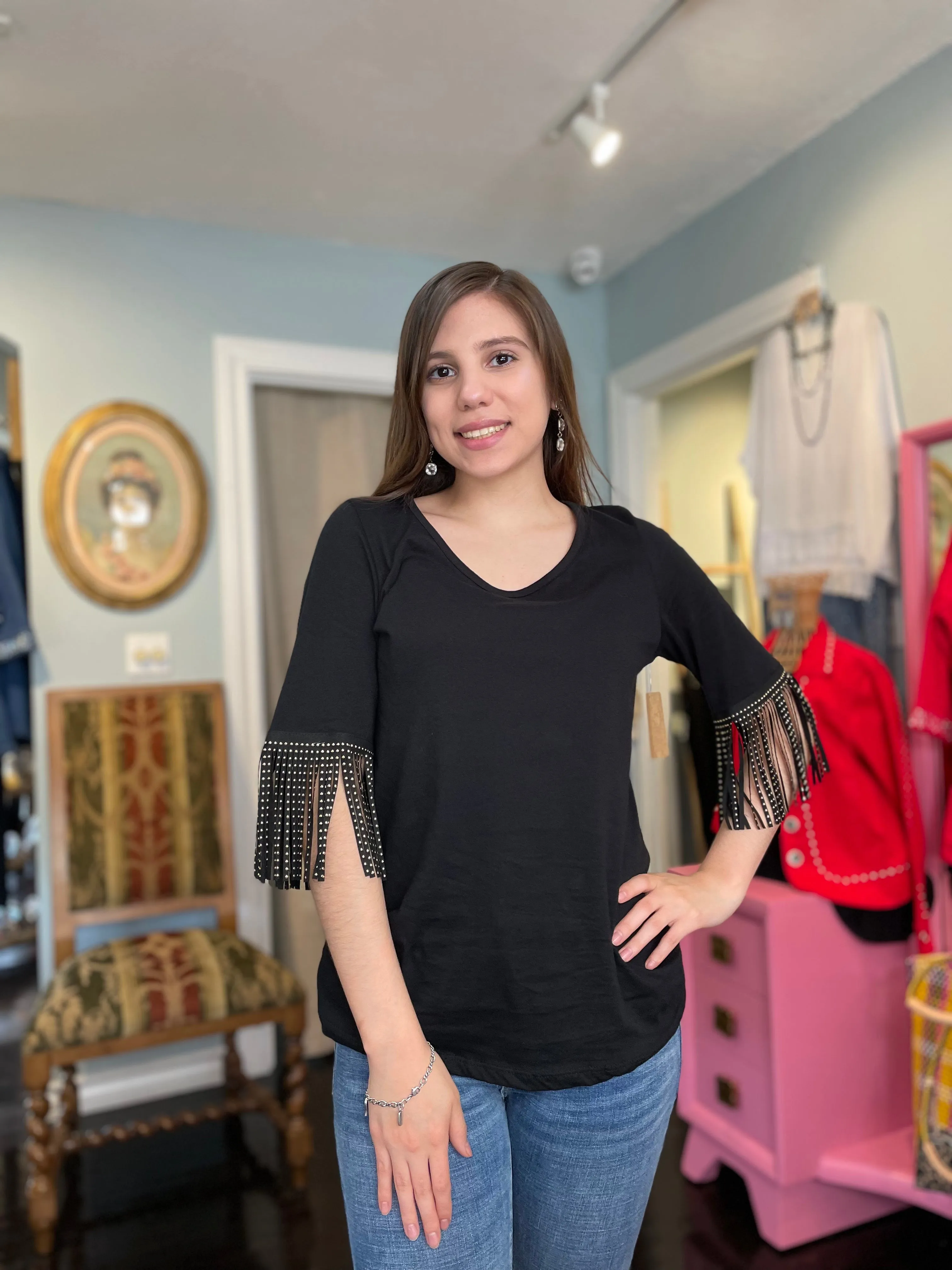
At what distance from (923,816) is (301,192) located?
2.13 metres

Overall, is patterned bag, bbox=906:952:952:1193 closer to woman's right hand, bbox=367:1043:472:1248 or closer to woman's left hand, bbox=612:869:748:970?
woman's left hand, bbox=612:869:748:970

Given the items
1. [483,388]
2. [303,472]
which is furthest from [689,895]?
[303,472]

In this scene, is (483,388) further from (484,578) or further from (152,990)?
(152,990)

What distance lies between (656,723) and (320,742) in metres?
0.41

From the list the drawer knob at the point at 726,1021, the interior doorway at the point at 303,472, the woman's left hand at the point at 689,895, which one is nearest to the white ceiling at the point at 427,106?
the interior doorway at the point at 303,472

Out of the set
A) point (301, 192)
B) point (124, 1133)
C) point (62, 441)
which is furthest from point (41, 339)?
point (124, 1133)

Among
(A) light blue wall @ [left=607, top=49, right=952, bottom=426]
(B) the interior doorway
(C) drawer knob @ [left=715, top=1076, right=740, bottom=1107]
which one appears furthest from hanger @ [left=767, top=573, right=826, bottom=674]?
(B) the interior doorway

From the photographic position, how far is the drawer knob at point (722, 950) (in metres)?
1.98

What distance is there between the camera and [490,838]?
824mm

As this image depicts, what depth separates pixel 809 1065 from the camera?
187 centimetres

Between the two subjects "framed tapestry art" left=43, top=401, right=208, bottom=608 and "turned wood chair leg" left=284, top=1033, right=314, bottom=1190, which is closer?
"turned wood chair leg" left=284, top=1033, right=314, bottom=1190

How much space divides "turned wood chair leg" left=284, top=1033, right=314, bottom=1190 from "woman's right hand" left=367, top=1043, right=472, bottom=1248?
1484 mm

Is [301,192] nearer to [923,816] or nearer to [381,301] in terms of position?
[381,301]

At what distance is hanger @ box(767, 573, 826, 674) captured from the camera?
1878 millimetres
